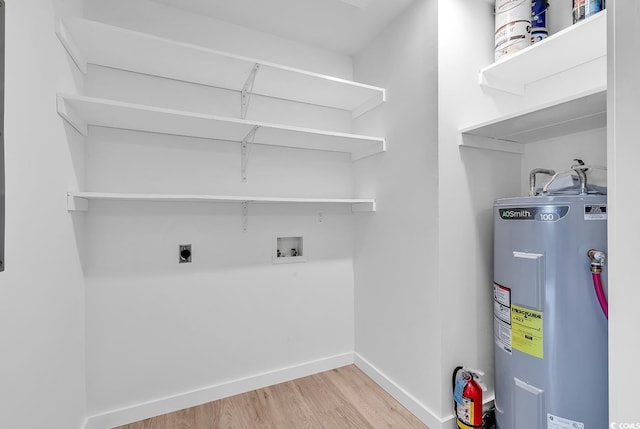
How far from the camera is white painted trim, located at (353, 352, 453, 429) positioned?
1.57 meters

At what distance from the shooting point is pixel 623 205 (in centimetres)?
65

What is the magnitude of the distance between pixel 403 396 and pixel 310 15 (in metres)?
2.44

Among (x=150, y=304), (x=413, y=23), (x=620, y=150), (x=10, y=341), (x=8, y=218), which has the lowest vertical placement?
(x=150, y=304)

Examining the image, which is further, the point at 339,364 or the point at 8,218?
the point at 339,364

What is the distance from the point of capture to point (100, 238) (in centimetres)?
161

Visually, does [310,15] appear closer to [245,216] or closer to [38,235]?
[245,216]

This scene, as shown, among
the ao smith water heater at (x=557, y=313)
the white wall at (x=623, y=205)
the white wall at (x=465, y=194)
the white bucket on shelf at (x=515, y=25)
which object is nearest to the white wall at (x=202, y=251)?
the white wall at (x=465, y=194)

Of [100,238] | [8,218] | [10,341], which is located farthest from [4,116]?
[100,238]

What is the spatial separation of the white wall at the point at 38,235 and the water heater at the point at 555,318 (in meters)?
1.90

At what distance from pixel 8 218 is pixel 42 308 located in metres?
0.39

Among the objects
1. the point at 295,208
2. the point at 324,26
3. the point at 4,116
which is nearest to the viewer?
the point at 4,116

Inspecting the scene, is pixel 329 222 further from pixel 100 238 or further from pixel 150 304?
pixel 100 238

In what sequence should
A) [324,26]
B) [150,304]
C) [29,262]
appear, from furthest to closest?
[324,26] < [150,304] < [29,262]

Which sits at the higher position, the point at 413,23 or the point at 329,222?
the point at 413,23
